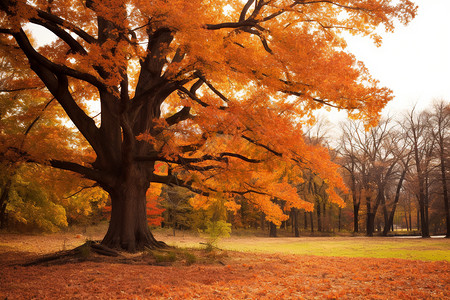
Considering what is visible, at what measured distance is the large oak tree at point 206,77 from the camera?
24.5 ft

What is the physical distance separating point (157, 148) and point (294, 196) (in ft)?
18.0

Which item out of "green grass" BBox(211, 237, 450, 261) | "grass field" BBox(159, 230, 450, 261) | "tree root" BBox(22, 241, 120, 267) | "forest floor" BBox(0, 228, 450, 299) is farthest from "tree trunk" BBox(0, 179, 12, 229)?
"forest floor" BBox(0, 228, 450, 299)

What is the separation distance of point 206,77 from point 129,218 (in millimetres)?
5526

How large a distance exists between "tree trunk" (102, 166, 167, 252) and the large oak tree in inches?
1.4

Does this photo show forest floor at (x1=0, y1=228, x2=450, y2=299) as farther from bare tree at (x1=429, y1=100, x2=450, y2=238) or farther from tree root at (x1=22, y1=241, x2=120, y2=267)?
bare tree at (x1=429, y1=100, x2=450, y2=238)

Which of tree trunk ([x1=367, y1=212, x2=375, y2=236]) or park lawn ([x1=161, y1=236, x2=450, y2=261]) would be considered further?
tree trunk ([x1=367, y1=212, x2=375, y2=236])

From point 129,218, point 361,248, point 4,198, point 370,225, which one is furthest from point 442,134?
point 4,198

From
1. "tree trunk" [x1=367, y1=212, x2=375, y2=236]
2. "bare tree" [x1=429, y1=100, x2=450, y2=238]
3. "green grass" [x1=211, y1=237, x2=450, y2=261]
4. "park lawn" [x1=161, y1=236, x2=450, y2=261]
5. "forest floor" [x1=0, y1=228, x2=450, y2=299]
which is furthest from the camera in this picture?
"tree trunk" [x1=367, y1=212, x2=375, y2=236]

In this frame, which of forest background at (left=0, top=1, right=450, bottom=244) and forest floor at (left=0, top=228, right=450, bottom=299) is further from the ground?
forest background at (left=0, top=1, right=450, bottom=244)

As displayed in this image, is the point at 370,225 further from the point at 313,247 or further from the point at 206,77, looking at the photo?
the point at 206,77

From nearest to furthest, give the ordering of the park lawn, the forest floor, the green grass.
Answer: the forest floor → the green grass → the park lawn

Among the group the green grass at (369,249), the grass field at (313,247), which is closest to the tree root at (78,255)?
the grass field at (313,247)

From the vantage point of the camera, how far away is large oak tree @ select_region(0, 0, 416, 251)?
7.46 m

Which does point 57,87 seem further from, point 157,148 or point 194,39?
point 194,39
